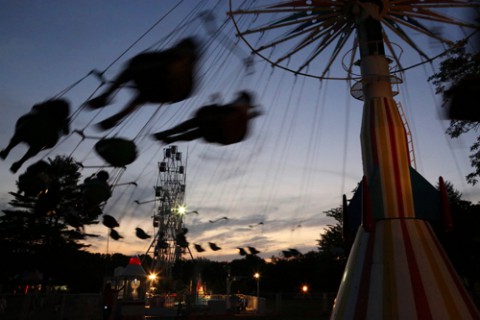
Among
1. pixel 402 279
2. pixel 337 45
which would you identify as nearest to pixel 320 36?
pixel 337 45

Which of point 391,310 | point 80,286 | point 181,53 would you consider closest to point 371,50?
point 391,310

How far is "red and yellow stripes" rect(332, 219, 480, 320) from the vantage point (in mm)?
7230

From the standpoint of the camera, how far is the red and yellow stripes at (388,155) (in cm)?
890

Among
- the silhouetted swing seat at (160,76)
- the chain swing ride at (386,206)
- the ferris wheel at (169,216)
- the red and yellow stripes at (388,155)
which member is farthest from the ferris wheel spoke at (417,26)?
the ferris wheel at (169,216)

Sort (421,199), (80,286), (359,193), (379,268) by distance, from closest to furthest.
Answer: (379,268), (421,199), (359,193), (80,286)

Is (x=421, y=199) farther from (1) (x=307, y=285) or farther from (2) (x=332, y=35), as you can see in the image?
(1) (x=307, y=285)

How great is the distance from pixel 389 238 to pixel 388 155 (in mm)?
2086

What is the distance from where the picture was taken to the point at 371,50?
10688 millimetres

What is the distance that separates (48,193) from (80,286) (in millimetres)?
58475

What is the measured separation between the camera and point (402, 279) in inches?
298

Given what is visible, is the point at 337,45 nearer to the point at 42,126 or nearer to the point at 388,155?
the point at 388,155

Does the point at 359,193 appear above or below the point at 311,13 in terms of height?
below

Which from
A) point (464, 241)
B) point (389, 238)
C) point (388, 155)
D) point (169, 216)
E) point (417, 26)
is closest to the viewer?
point (389, 238)

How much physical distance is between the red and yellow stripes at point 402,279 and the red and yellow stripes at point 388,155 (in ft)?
1.23
